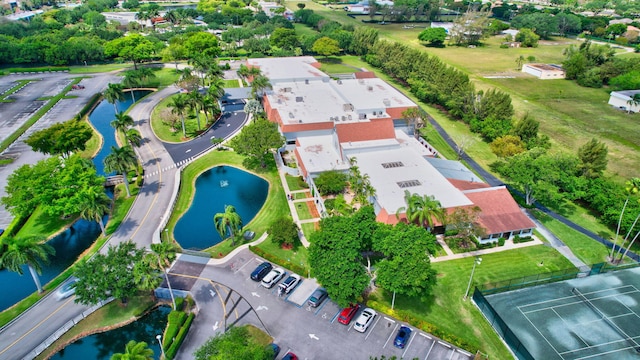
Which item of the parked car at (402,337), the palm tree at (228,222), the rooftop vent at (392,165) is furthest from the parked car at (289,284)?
the rooftop vent at (392,165)

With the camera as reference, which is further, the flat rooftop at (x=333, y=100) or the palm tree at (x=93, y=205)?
the flat rooftop at (x=333, y=100)

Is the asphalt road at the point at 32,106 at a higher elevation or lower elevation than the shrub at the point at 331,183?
lower

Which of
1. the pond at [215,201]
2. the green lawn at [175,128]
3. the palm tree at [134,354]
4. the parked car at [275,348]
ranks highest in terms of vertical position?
the palm tree at [134,354]

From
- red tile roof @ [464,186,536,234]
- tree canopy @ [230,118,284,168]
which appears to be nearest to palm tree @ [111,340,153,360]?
tree canopy @ [230,118,284,168]

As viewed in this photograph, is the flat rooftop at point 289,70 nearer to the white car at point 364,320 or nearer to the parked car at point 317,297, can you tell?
the parked car at point 317,297

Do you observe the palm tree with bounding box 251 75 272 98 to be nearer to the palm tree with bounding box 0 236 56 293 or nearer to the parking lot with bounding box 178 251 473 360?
the parking lot with bounding box 178 251 473 360

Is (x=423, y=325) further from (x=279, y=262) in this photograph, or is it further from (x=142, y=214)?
(x=142, y=214)
